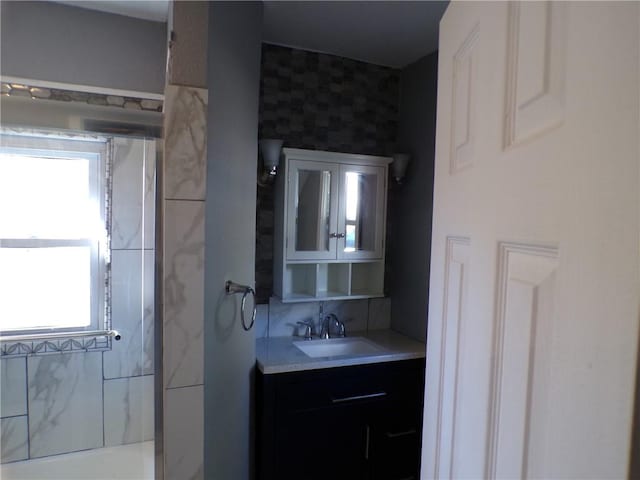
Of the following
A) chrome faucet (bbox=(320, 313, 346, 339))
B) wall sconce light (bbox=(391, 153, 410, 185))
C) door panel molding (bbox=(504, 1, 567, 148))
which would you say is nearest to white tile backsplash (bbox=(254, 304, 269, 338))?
chrome faucet (bbox=(320, 313, 346, 339))

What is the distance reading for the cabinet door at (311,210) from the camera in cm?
201

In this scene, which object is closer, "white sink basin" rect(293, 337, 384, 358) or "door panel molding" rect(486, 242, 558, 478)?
"door panel molding" rect(486, 242, 558, 478)

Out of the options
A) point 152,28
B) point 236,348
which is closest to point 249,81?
point 152,28

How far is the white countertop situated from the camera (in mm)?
1694

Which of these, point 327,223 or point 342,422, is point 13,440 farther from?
point 327,223

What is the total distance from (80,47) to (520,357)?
2.15 meters

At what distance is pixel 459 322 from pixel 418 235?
1.63 meters

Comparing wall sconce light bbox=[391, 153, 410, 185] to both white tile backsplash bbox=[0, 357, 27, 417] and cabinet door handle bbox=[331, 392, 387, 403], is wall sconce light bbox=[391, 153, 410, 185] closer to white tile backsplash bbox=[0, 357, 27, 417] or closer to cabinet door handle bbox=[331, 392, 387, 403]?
cabinet door handle bbox=[331, 392, 387, 403]

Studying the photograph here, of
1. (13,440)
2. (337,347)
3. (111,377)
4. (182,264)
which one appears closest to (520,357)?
(182,264)

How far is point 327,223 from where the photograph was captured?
2.10 m

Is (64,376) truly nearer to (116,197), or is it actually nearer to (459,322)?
(116,197)

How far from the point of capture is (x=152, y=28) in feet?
6.07

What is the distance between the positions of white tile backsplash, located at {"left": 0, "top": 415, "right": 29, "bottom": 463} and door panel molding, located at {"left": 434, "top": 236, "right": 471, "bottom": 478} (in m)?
2.12

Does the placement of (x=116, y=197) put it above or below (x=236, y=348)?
above
